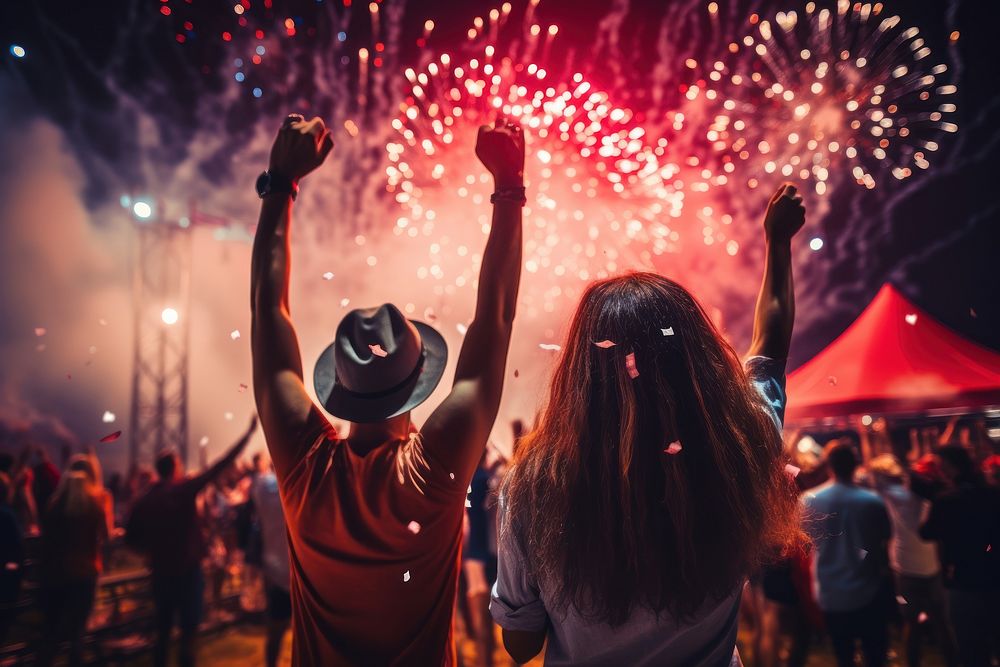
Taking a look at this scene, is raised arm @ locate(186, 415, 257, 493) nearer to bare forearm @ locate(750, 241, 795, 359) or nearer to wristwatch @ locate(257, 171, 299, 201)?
wristwatch @ locate(257, 171, 299, 201)

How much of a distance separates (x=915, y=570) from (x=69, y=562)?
25.0 ft

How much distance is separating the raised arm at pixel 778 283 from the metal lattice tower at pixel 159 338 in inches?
539

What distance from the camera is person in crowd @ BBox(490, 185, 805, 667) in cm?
110

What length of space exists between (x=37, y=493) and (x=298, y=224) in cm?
891

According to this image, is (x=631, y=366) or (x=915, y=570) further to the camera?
(x=915, y=570)

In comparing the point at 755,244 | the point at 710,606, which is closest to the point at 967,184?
the point at 755,244

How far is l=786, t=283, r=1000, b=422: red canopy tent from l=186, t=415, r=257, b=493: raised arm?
5190 millimetres

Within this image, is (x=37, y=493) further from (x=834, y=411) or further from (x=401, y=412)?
(x=834, y=411)

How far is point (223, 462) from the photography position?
458cm

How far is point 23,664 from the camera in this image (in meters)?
5.94

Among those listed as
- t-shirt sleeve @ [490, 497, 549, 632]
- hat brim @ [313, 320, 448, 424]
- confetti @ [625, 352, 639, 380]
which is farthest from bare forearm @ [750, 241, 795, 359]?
hat brim @ [313, 320, 448, 424]

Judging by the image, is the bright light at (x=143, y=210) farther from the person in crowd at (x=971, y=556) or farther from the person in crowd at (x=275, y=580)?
the person in crowd at (x=971, y=556)

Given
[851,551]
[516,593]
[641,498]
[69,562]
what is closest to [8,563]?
[69,562]

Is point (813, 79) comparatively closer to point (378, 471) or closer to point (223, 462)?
point (223, 462)
